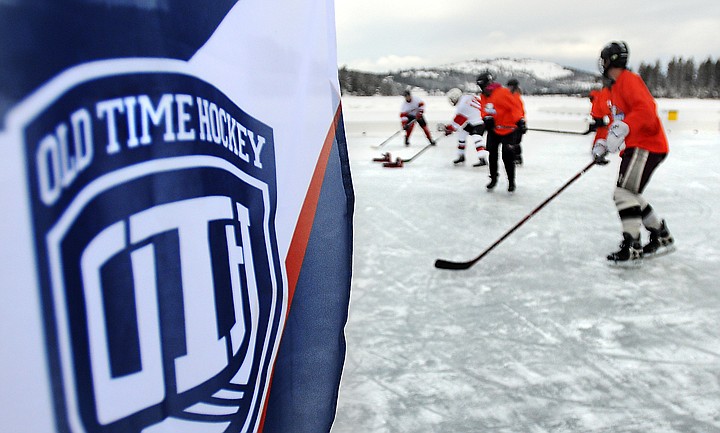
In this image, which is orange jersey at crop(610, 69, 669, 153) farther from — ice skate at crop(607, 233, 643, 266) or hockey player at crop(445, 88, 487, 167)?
hockey player at crop(445, 88, 487, 167)

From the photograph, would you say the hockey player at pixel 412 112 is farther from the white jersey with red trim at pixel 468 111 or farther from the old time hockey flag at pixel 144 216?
the old time hockey flag at pixel 144 216

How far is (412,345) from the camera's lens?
2.17 metres

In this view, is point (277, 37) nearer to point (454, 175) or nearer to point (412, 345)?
point (412, 345)

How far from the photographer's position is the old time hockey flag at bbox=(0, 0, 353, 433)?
38 centimetres

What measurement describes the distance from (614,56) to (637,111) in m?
0.34

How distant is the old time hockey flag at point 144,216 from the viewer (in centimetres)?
38

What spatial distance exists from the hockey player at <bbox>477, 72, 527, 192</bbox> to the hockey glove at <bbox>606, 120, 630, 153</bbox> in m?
2.08

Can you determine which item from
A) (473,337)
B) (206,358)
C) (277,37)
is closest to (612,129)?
(473,337)

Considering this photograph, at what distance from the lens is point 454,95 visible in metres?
6.98

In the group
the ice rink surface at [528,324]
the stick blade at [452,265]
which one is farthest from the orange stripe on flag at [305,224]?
the stick blade at [452,265]

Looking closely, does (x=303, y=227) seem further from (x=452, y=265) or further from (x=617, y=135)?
(x=617, y=135)

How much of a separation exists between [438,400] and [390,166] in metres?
5.49

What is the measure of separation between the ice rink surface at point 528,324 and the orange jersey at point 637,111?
28.0 inches

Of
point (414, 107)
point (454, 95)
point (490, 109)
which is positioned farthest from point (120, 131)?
point (414, 107)
